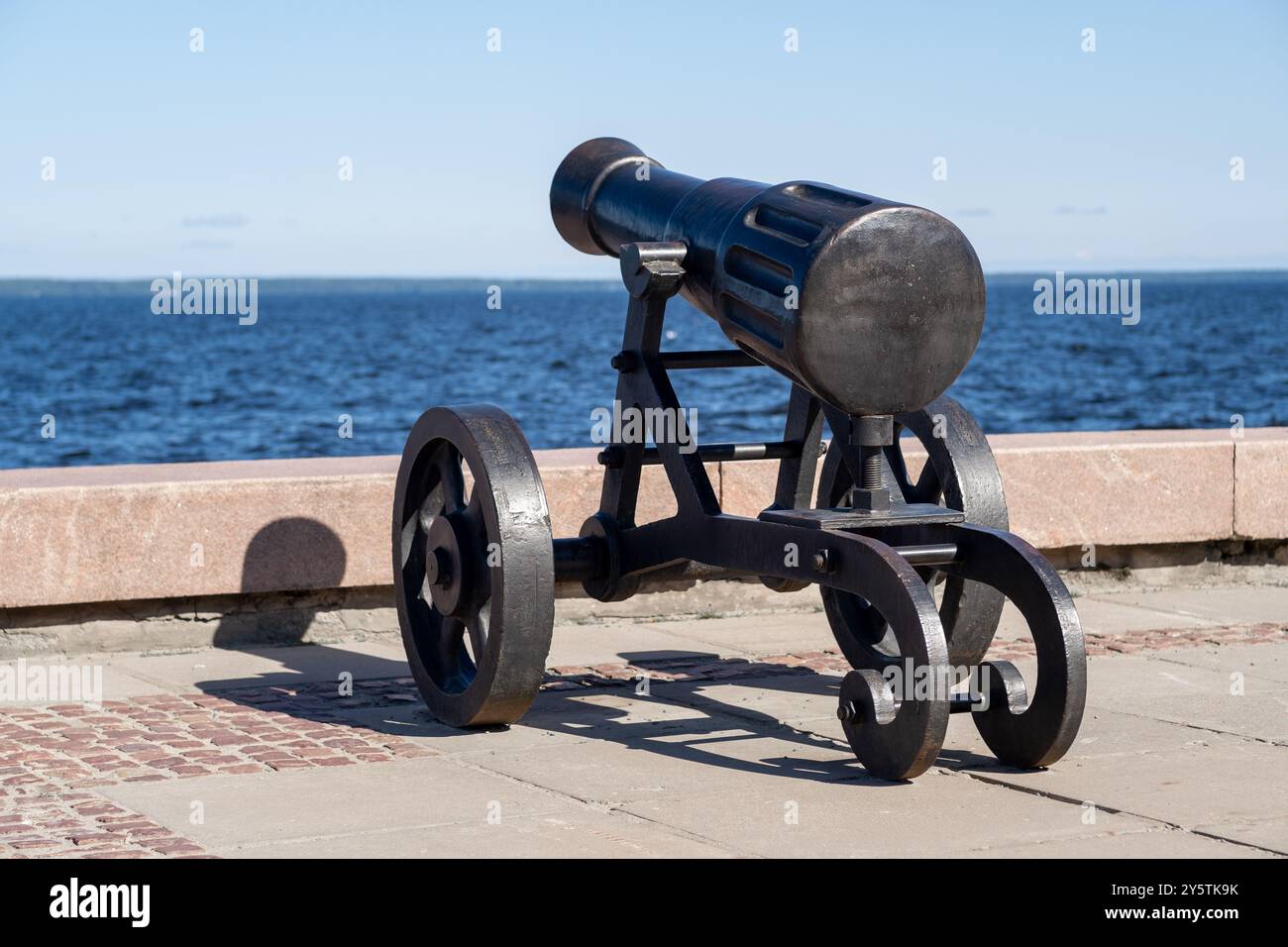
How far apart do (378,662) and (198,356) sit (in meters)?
63.6

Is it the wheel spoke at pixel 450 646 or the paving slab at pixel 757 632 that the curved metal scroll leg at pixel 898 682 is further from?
the paving slab at pixel 757 632

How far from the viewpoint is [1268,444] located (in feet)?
27.0

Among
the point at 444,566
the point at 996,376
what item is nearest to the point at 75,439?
the point at 996,376

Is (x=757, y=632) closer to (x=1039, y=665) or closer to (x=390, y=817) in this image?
(x=1039, y=665)

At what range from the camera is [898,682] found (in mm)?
4699

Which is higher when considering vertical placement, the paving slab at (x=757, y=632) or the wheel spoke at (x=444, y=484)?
the wheel spoke at (x=444, y=484)

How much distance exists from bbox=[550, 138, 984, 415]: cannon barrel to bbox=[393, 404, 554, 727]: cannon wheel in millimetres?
801

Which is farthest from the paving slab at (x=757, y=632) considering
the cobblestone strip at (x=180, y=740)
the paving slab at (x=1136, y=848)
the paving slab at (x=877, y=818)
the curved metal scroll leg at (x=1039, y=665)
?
the paving slab at (x=1136, y=848)

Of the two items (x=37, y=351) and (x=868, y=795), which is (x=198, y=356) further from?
(x=868, y=795)

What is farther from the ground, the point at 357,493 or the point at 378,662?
the point at 357,493

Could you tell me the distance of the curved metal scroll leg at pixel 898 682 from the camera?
14.9 feet

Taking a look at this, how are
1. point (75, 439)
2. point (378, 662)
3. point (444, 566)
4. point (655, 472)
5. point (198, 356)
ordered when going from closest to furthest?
point (444, 566) → point (378, 662) → point (655, 472) → point (75, 439) → point (198, 356)

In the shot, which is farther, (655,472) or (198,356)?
(198,356)

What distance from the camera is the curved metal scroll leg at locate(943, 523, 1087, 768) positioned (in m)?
4.75
